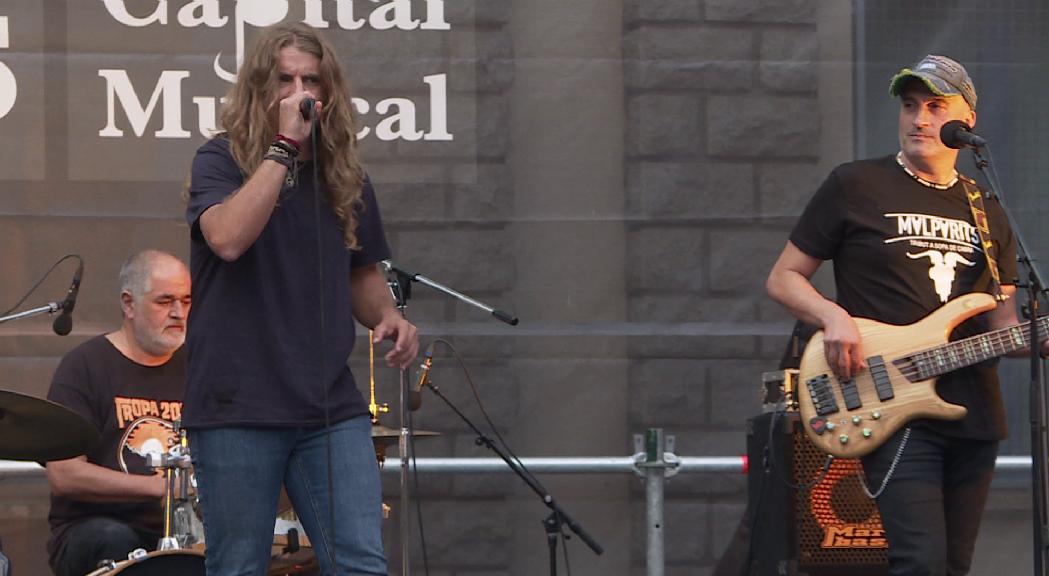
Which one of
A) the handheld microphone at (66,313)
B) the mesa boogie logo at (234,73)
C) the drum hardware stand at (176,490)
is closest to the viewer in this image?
the drum hardware stand at (176,490)

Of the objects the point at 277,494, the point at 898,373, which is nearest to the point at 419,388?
the point at 898,373

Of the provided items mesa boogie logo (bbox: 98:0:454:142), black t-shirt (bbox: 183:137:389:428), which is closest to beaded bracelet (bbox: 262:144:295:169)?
black t-shirt (bbox: 183:137:389:428)

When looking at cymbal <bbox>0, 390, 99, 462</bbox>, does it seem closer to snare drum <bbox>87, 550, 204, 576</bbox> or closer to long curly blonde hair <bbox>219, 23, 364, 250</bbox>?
snare drum <bbox>87, 550, 204, 576</bbox>

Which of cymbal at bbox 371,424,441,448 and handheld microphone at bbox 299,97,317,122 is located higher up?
handheld microphone at bbox 299,97,317,122

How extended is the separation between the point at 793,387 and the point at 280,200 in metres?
2.10

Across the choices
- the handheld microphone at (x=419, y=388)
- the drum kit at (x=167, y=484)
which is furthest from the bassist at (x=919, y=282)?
the drum kit at (x=167, y=484)

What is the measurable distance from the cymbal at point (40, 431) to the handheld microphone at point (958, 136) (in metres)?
2.25

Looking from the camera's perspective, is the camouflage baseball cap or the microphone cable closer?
the microphone cable

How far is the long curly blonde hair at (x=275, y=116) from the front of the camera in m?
3.26

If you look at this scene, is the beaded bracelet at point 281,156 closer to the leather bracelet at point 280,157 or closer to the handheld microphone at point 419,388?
the leather bracelet at point 280,157

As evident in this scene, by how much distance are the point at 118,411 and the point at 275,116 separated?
5.97 ft

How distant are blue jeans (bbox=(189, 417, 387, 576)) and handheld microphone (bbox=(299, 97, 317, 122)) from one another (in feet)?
2.06

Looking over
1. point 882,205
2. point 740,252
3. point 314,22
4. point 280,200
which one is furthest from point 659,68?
point 280,200

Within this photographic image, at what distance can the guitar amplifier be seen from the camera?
186 inches
